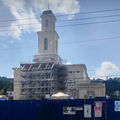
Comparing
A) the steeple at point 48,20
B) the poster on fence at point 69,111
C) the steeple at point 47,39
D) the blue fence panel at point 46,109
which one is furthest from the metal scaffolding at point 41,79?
the poster on fence at point 69,111

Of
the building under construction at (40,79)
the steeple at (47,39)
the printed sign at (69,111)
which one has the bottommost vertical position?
the printed sign at (69,111)

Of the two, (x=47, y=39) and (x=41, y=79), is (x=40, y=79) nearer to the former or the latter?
(x=41, y=79)

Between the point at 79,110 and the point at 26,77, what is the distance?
41.6 m

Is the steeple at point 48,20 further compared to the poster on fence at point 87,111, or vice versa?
the steeple at point 48,20

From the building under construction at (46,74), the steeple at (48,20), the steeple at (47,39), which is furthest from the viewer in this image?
the steeple at (48,20)

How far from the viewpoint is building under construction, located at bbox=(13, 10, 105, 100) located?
4881 centimetres

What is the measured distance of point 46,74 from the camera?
50.1 m

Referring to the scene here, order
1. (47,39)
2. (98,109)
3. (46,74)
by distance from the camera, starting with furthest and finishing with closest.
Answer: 1. (47,39)
2. (46,74)
3. (98,109)

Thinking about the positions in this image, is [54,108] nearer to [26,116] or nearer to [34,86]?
[26,116]

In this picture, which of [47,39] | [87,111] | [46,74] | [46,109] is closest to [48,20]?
[47,39]

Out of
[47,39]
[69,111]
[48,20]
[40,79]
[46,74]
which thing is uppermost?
[48,20]

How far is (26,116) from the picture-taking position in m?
11.1

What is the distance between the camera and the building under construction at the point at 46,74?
4881 cm

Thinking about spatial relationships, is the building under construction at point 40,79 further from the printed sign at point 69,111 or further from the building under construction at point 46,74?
the printed sign at point 69,111
